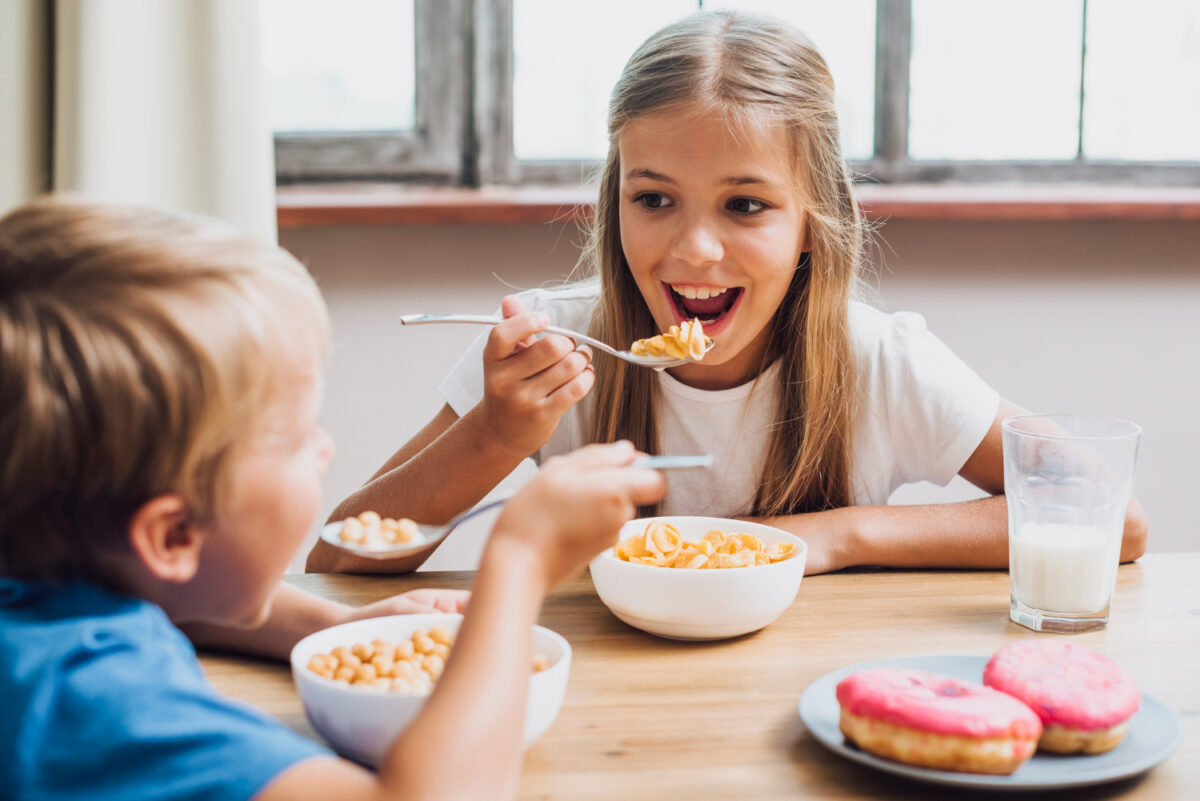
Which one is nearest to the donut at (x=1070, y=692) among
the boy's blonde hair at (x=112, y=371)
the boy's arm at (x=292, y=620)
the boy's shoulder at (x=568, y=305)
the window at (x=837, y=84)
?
the boy's arm at (x=292, y=620)

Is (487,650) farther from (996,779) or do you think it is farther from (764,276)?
(764,276)

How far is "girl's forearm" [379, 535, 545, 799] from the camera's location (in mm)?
599

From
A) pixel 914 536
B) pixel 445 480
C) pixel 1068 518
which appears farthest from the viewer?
pixel 445 480

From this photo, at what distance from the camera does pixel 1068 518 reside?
1.02 metres

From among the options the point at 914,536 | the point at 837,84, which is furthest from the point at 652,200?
the point at 837,84

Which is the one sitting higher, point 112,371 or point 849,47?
point 849,47

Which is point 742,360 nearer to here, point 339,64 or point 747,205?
point 747,205

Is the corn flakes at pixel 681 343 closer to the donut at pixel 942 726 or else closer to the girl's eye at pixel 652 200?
the girl's eye at pixel 652 200

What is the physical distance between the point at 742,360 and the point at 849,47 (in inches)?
43.3

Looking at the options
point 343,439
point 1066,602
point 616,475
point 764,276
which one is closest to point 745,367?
point 764,276

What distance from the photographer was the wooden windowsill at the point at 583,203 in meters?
2.17

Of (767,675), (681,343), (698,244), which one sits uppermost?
(698,244)

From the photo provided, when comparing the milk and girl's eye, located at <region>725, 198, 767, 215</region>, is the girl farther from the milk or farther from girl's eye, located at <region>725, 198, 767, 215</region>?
the milk

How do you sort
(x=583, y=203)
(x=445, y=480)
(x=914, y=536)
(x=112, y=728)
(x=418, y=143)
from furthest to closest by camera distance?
→ (x=418, y=143), (x=583, y=203), (x=445, y=480), (x=914, y=536), (x=112, y=728)
